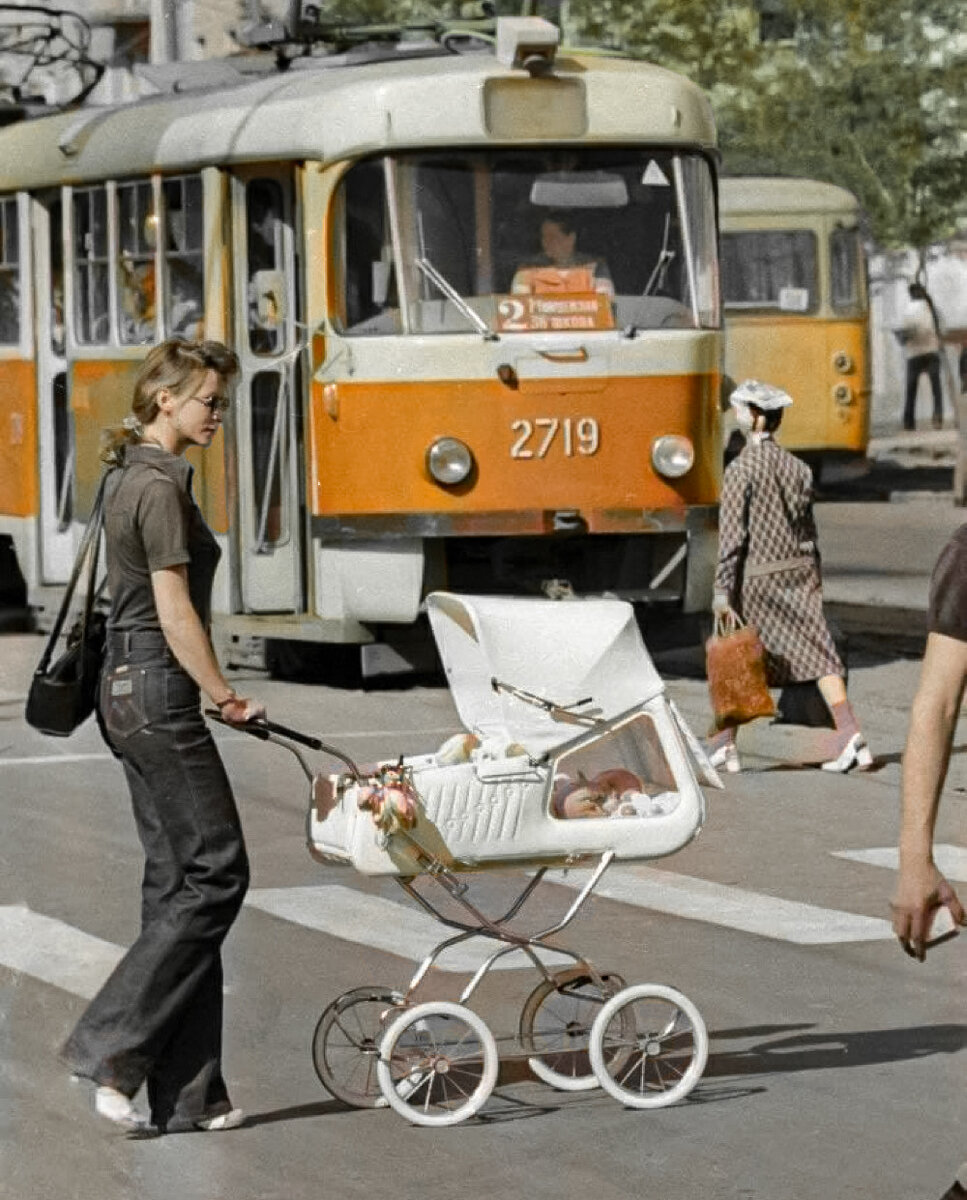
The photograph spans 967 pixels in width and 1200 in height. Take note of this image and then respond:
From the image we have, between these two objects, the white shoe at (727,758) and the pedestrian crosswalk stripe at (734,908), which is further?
the white shoe at (727,758)

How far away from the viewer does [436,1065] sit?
6.88m

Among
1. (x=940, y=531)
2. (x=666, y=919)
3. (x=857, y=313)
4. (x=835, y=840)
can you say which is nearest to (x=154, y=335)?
(x=835, y=840)

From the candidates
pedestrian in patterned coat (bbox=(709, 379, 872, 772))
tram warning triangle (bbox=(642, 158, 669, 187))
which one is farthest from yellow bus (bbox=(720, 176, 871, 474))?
pedestrian in patterned coat (bbox=(709, 379, 872, 772))

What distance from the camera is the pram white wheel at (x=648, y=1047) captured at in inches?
275

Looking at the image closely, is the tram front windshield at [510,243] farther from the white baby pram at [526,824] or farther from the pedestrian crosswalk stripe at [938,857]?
the white baby pram at [526,824]

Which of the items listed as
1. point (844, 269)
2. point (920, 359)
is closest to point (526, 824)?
point (844, 269)

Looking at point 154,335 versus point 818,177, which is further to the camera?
point 818,177

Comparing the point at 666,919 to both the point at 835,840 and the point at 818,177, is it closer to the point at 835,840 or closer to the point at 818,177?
the point at 835,840

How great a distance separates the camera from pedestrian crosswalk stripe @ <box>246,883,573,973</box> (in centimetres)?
891

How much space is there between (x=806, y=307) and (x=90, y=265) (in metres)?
14.7

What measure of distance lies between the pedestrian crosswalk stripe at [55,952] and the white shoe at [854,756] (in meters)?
4.45

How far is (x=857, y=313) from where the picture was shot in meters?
31.2

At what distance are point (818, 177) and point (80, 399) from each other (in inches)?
928

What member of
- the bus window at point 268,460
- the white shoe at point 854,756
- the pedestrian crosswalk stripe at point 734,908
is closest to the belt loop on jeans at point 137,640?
the pedestrian crosswalk stripe at point 734,908
